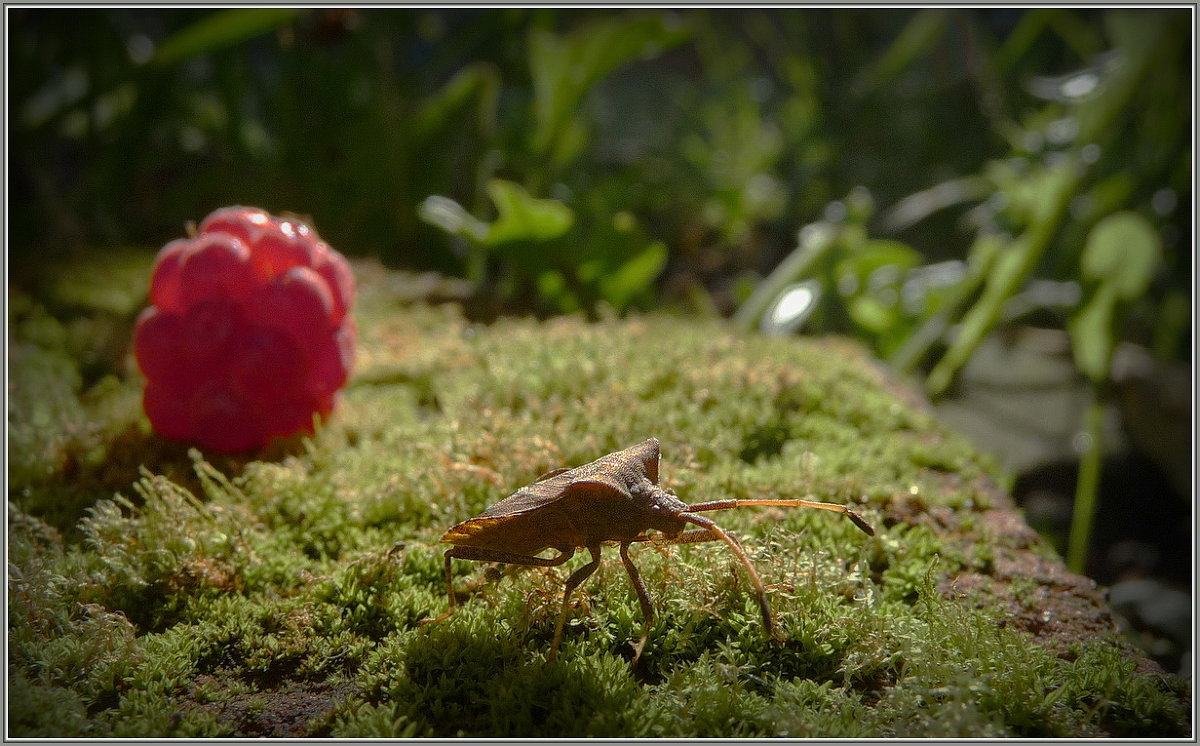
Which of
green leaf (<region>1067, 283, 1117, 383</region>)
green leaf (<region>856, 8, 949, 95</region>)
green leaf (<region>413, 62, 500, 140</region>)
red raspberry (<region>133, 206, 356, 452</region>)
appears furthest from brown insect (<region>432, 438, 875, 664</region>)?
green leaf (<region>856, 8, 949, 95</region>)

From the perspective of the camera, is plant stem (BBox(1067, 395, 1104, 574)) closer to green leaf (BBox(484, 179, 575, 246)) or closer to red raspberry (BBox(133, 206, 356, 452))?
green leaf (BBox(484, 179, 575, 246))

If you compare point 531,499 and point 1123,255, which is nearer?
point 531,499

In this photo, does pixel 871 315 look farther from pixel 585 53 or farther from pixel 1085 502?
pixel 585 53

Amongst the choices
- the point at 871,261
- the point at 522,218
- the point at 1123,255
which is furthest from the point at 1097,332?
the point at 522,218

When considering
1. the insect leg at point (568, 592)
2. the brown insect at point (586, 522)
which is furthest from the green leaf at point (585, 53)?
the insect leg at point (568, 592)

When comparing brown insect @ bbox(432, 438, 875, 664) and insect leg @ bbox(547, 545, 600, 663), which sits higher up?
brown insect @ bbox(432, 438, 875, 664)
